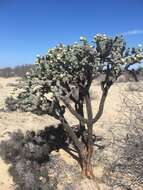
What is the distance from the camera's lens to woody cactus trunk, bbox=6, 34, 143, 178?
1033 cm

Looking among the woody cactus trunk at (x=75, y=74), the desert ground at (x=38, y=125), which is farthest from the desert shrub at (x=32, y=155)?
the woody cactus trunk at (x=75, y=74)

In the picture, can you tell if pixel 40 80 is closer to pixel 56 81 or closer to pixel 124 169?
pixel 56 81

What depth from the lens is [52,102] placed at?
10.6m

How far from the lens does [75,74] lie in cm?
1052

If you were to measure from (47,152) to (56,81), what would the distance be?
6.74ft

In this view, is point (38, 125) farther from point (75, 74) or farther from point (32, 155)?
point (75, 74)

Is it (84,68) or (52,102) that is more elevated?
(84,68)

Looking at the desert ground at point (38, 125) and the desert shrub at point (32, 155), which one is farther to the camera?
the desert ground at point (38, 125)

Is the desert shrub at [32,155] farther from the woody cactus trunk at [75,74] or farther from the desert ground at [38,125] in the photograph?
the woody cactus trunk at [75,74]

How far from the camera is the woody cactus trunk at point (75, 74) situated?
10.3 meters

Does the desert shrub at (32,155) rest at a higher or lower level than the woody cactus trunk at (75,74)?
lower

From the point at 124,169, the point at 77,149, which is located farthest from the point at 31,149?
the point at 124,169

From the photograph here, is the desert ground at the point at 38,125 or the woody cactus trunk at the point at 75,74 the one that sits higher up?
the woody cactus trunk at the point at 75,74

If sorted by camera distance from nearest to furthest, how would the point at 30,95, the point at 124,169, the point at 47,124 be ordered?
1. the point at 124,169
2. the point at 30,95
3. the point at 47,124
